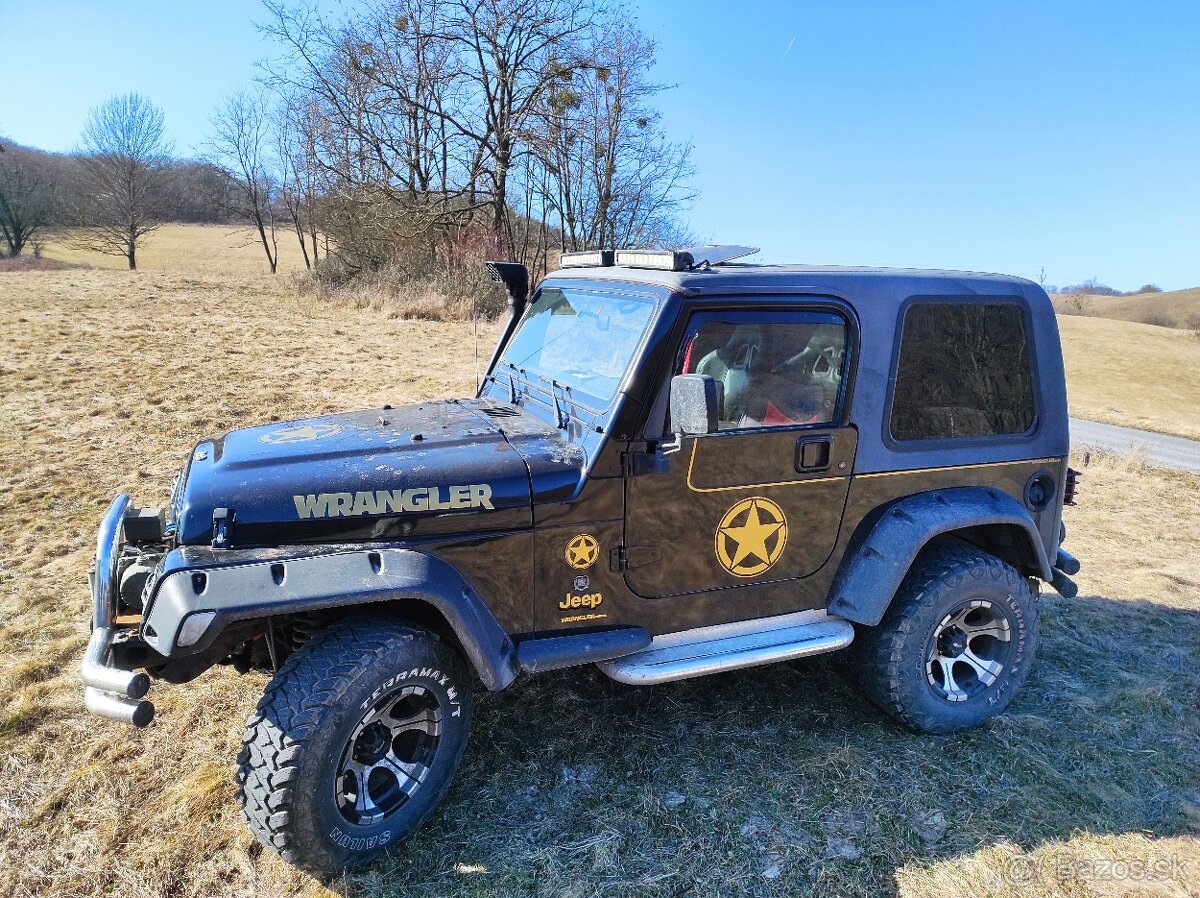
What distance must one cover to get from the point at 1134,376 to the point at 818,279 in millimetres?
29813

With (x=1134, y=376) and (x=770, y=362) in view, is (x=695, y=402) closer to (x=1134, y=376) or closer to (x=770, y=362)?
(x=770, y=362)

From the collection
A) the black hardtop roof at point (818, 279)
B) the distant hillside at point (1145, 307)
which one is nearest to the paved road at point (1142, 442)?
the black hardtop roof at point (818, 279)

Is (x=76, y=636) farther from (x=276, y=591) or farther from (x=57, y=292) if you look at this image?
(x=57, y=292)

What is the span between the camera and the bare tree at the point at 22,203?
35.3 metres

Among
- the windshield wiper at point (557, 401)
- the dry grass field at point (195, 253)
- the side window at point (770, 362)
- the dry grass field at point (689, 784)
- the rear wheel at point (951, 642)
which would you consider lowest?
the dry grass field at point (689, 784)

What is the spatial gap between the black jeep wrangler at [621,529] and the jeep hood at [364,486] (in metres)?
0.01

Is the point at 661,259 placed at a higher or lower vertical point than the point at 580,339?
higher

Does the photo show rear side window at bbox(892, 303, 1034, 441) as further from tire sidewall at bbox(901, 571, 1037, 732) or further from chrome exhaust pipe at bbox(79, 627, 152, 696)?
chrome exhaust pipe at bbox(79, 627, 152, 696)

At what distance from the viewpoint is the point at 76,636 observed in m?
3.69

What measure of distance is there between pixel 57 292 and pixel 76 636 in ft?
57.5

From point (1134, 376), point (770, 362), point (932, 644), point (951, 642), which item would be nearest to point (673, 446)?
point (770, 362)

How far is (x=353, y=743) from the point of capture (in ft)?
7.82

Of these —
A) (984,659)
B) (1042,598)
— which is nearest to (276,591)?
(984,659)

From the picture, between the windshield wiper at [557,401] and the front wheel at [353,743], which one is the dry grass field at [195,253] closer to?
the windshield wiper at [557,401]
